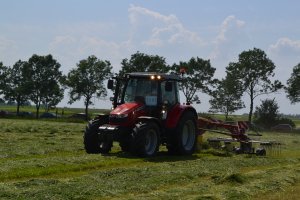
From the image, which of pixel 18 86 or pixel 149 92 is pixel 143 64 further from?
pixel 149 92

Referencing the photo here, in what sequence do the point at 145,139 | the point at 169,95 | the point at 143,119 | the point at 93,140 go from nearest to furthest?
the point at 145,139 < the point at 143,119 < the point at 93,140 < the point at 169,95

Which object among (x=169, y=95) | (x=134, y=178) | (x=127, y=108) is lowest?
(x=134, y=178)

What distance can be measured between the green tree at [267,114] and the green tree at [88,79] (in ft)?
69.0

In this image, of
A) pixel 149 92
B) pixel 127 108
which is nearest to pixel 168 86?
pixel 149 92

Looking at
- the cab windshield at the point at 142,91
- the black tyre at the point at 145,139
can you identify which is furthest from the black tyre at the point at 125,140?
the cab windshield at the point at 142,91

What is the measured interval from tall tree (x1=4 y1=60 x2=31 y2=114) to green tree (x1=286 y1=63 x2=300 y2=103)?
1369 inches

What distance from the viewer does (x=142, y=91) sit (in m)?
16.4

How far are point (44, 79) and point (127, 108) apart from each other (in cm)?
5829

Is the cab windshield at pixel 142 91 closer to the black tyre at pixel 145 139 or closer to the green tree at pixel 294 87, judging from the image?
the black tyre at pixel 145 139

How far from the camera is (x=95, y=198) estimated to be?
882cm

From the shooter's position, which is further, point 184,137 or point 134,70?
point 134,70

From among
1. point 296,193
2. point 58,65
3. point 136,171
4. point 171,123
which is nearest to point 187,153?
point 171,123

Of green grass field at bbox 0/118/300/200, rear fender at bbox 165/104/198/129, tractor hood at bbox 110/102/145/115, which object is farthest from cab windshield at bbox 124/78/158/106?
green grass field at bbox 0/118/300/200

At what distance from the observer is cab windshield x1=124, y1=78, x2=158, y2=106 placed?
1614 centimetres
